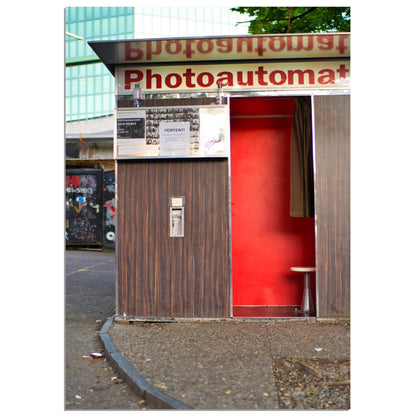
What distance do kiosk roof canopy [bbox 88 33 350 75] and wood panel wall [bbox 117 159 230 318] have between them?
4.37 ft

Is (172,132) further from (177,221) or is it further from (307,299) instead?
(307,299)

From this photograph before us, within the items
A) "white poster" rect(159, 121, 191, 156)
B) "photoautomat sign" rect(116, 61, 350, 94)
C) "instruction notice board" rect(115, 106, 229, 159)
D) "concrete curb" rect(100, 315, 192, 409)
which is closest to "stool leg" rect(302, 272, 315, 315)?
"instruction notice board" rect(115, 106, 229, 159)

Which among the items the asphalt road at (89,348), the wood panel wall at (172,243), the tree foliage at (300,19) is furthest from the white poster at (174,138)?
the tree foliage at (300,19)

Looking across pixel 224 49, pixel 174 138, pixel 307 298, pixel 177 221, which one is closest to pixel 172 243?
pixel 177 221

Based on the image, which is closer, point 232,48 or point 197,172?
point 232,48

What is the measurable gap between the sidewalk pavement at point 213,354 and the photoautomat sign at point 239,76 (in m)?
3.07

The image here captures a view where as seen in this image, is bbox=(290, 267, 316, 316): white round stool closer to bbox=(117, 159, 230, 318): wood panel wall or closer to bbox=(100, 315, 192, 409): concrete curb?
bbox=(117, 159, 230, 318): wood panel wall

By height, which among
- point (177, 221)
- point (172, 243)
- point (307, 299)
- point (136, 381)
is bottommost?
point (136, 381)

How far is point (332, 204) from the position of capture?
6.53 m

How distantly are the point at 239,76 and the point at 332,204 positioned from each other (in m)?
2.08

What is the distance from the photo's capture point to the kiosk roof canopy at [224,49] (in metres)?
5.80

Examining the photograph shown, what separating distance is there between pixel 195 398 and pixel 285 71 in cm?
437

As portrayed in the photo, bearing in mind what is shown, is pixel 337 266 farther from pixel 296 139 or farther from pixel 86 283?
pixel 86 283

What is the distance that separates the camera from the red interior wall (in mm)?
7660
